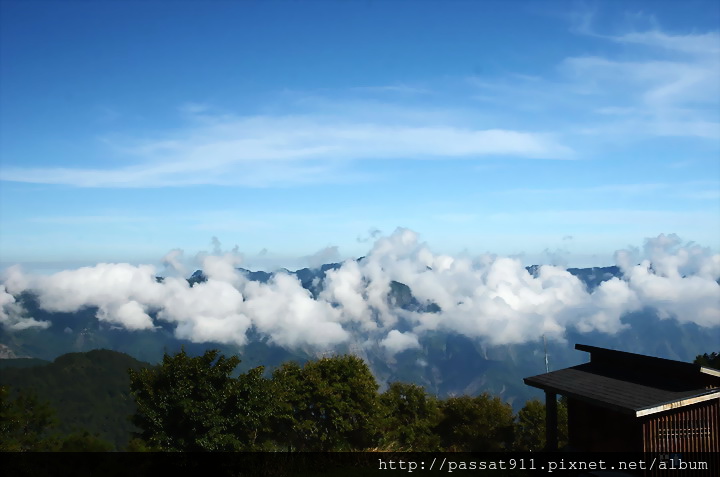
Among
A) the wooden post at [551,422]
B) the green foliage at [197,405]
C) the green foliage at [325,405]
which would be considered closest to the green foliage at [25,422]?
the green foliage at [197,405]

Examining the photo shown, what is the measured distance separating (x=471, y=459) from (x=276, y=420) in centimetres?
2666

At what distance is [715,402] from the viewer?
16562 mm

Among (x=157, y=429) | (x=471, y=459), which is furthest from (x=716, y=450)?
(x=157, y=429)

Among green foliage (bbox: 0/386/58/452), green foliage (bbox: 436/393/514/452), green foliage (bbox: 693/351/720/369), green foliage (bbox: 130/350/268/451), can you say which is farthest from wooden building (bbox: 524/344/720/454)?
green foliage (bbox: 436/393/514/452)

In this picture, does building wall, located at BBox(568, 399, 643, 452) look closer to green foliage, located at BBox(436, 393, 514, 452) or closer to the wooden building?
the wooden building

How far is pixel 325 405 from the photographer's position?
4306cm

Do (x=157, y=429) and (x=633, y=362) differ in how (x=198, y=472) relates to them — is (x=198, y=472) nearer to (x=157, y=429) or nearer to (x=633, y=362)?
(x=633, y=362)

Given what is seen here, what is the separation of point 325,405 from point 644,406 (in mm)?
30466

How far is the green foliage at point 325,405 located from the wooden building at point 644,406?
2543cm

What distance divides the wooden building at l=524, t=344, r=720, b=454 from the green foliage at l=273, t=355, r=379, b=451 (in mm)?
25427

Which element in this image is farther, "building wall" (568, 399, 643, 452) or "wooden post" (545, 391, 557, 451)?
"wooden post" (545, 391, 557, 451)

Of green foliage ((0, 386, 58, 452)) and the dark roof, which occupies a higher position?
the dark roof

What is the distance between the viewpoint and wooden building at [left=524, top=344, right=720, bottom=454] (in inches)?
640

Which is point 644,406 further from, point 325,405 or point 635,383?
point 325,405
